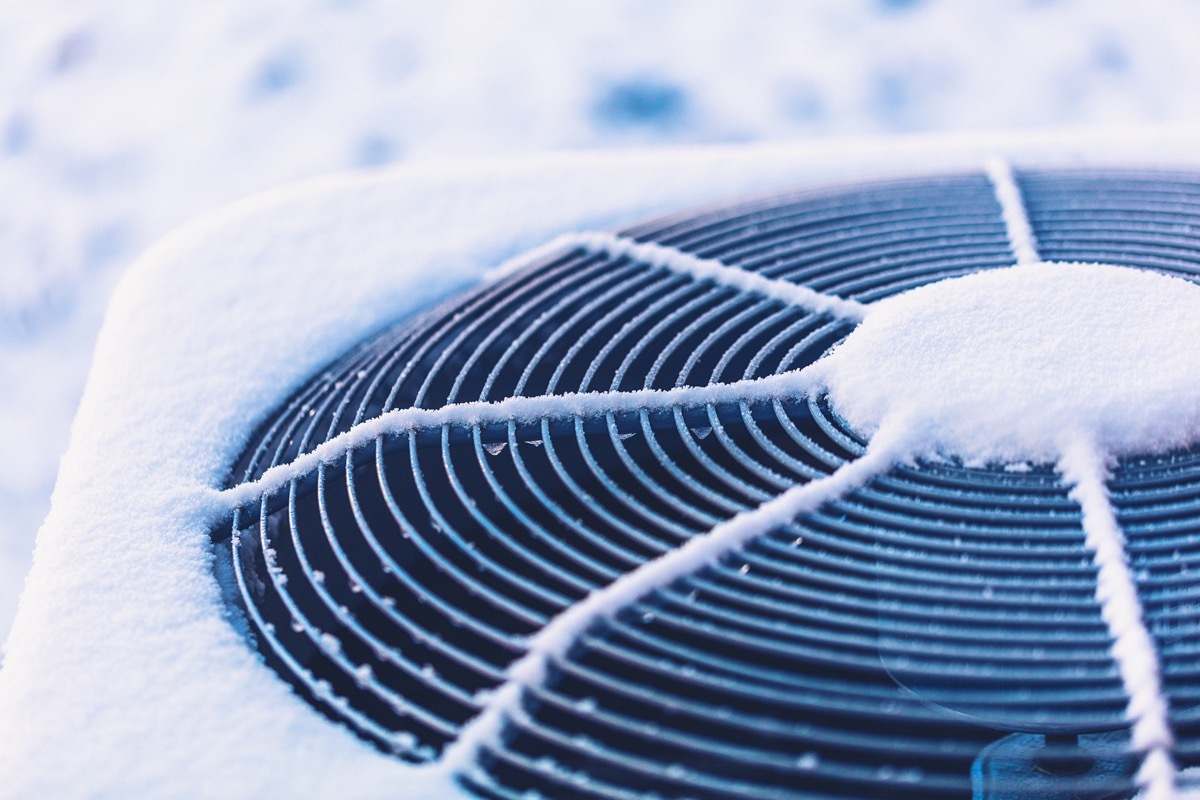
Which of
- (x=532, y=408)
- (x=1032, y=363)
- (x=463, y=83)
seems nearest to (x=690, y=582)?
(x=532, y=408)

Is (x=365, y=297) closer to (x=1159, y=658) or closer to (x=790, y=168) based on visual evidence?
(x=790, y=168)

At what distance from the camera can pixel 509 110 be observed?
15.2 ft

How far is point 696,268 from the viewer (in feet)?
6.16

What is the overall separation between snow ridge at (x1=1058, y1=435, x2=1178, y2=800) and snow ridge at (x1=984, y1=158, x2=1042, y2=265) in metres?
0.53

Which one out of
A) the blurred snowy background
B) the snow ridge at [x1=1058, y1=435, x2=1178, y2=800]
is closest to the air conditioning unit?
the snow ridge at [x1=1058, y1=435, x2=1178, y2=800]

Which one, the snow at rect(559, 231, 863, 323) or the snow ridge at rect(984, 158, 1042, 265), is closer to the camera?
the snow at rect(559, 231, 863, 323)

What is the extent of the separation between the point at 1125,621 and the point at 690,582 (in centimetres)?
42

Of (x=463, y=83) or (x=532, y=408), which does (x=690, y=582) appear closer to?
(x=532, y=408)

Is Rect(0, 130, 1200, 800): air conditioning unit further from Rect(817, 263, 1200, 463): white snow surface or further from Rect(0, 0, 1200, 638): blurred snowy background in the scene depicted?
Rect(0, 0, 1200, 638): blurred snowy background

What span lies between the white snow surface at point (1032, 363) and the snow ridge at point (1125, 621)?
1.4 inches

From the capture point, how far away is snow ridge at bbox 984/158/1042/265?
185 cm

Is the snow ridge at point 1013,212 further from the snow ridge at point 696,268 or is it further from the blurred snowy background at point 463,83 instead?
the blurred snowy background at point 463,83

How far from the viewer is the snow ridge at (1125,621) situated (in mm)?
1074

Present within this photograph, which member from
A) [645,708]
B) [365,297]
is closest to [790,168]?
[365,297]
